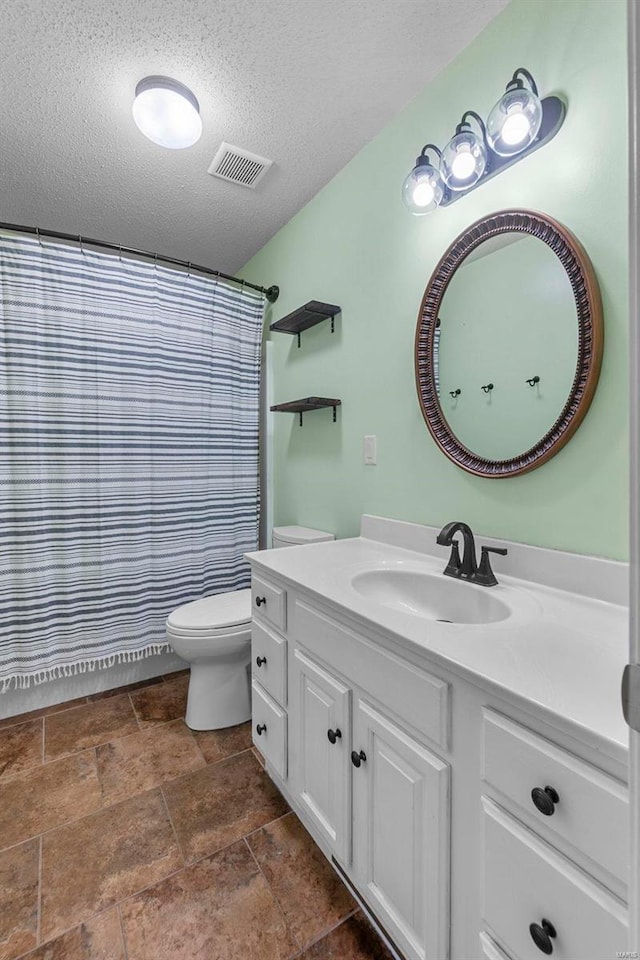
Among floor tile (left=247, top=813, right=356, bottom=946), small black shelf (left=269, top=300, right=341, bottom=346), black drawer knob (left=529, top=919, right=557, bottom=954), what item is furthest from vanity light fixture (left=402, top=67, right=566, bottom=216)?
floor tile (left=247, top=813, right=356, bottom=946)

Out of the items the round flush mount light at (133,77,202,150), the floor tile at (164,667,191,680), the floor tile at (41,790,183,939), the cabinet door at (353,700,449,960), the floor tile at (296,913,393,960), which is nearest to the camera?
the cabinet door at (353,700,449,960)

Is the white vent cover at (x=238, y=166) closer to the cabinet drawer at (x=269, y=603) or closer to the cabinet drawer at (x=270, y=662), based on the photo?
the cabinet drawer at (x=269, y=603)

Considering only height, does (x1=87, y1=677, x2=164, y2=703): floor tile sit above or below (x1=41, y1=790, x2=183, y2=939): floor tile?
above

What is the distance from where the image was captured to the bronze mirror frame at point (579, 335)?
1.01 meters

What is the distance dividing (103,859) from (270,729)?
1.88 ft

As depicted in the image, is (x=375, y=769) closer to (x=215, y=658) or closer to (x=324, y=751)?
(x=324, y=751)

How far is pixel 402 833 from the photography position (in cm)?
85

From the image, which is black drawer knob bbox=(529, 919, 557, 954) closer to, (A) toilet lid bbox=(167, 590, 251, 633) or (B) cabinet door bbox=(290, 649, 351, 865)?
(B) cabinet door bbox=(290, 649, 351, 865)

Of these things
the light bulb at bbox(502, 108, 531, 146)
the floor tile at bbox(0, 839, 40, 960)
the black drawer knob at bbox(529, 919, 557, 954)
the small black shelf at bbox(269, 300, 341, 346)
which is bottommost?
the floor tile at bbox(0, 839, 40, 960)

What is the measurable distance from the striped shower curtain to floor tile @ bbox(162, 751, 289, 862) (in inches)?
32.2

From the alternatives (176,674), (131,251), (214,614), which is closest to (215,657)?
(214,614)

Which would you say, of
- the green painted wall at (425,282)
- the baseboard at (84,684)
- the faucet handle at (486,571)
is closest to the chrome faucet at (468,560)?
the faucet handle at (486,571)

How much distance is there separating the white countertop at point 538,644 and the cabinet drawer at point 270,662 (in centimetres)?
26

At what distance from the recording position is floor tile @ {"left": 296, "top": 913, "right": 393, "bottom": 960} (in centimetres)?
98
